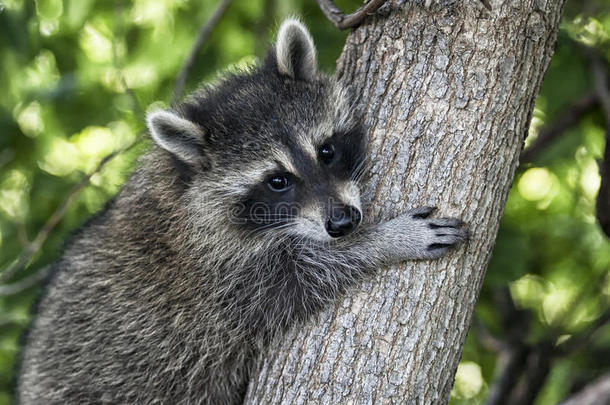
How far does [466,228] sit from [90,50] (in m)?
3.84

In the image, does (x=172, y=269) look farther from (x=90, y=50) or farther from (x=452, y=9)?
(x=90, y=50)

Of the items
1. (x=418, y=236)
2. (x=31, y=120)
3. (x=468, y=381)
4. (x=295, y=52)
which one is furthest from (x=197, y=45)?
(x=468, y=381)

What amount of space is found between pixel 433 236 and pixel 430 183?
9.5 inches

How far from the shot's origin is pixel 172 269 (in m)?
3.70

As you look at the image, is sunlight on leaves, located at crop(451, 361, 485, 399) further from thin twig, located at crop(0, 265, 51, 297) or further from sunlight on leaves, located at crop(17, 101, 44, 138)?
sunlight on leaves, located at crop(17, 101, 44, 138)

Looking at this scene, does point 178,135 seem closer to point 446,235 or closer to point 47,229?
point 47,229

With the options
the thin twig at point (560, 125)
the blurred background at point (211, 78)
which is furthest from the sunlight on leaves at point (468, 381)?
the thin twig at point (560, 125)

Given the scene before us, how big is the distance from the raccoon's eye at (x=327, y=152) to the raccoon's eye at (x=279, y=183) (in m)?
0.21

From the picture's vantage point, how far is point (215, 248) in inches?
144

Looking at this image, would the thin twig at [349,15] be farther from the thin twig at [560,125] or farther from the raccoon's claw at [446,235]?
the thin twig at [560,125]

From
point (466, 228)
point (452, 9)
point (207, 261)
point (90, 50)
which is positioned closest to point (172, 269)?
A: point (207, 261)

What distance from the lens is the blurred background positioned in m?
4.59

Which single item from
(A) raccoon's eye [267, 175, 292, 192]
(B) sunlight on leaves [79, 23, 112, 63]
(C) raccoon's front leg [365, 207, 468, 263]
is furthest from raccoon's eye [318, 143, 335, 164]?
(B) sunlight on leaves [79, 23, 112, 63]

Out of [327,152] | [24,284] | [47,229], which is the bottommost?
[24,284]
